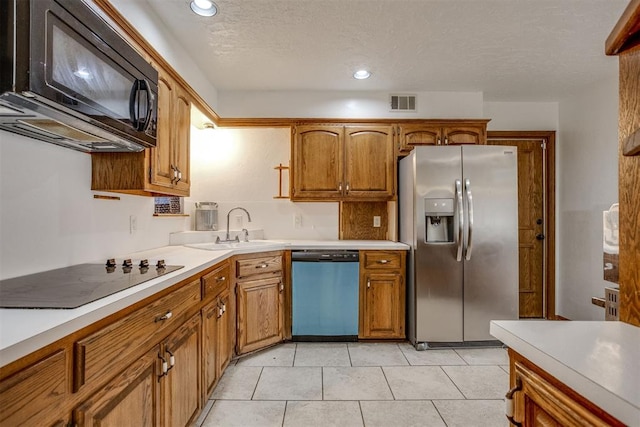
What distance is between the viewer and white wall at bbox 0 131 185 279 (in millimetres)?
1406

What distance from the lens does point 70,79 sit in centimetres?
114

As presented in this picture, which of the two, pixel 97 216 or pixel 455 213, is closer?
Result: pixel 97 216

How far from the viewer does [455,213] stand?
2.99 meters

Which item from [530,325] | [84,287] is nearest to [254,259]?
[84,287]

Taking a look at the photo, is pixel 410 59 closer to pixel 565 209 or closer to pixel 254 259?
pixel 254 259

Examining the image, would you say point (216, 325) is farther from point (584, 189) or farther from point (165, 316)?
point (584, 189)

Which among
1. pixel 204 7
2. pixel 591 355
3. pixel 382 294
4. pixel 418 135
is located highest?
pixel 204 7

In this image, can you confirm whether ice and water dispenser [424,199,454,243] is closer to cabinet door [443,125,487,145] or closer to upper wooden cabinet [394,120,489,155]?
upper wooden cabinet [394,120,489,155]

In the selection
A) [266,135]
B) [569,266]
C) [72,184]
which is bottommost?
[569,266]

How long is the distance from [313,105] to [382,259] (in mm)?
1682

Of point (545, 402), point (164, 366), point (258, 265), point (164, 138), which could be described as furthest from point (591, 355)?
point (258, 265)

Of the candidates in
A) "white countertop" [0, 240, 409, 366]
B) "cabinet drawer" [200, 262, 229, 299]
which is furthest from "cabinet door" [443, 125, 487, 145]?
"white countertop" [0, 240, 409, 366]

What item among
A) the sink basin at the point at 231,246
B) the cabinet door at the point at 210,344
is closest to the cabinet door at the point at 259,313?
the sink basin at the point at 231,246

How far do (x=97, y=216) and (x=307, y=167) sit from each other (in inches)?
75.6
